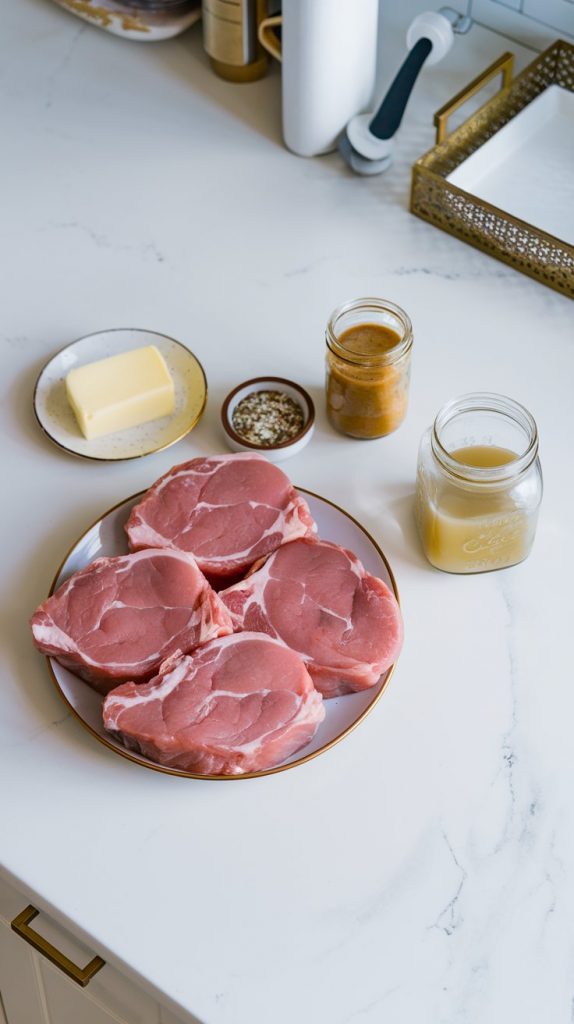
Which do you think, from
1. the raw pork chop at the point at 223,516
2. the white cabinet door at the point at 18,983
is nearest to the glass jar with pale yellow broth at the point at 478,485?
the raw pork chop at the point at 223,516

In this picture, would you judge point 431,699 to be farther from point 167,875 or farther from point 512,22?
point 512,22

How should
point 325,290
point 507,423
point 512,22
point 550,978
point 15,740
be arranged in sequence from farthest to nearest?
1. point 512,22
2. point 325,290
3. point 507,423
4. point 15,740
5. point 550,978

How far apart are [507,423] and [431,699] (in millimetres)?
298

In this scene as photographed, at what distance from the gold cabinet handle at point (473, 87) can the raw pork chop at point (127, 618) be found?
27.0 inches

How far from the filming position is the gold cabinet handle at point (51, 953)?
42.6 inches

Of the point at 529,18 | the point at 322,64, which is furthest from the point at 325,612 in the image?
the point at 529,18

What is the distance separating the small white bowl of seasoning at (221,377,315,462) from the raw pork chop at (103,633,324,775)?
0.90 feet

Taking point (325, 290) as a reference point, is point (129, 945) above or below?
below

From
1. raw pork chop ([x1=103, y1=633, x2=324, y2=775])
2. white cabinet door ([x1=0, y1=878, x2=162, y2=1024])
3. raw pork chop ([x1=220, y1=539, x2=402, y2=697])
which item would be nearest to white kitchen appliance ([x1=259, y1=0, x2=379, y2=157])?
raw pork chop ([x1=220, y1=539, x2=402, y2=697])

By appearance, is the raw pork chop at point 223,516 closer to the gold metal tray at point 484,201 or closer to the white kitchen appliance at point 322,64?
the gold metal tray at point 484,201

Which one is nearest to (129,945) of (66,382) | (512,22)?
(66,382)

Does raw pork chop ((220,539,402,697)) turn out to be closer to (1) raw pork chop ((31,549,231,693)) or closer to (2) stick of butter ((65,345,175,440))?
(1) raw pork chop ((31,549,231,693))

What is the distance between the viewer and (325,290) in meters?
1.45

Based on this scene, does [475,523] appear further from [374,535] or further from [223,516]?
[223,516]
